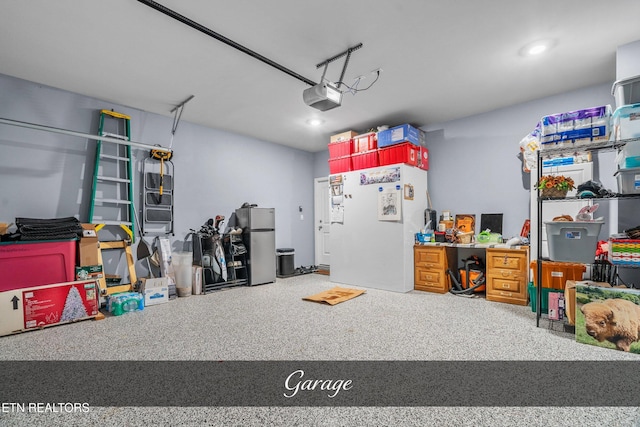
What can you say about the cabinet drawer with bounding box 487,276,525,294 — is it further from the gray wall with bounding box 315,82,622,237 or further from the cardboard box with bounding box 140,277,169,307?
the cardboard box with bounding box 140,277,169,307

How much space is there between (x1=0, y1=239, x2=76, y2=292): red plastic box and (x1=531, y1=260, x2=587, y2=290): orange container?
5.48 meters

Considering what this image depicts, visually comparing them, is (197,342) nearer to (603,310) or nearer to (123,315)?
(123,315)

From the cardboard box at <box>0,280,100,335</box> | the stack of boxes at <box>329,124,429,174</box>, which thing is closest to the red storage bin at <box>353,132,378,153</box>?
the stack of boxes at <box>329,124,429,174</box>

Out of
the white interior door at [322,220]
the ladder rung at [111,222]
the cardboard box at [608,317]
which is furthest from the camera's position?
the white interior door at [322,220]

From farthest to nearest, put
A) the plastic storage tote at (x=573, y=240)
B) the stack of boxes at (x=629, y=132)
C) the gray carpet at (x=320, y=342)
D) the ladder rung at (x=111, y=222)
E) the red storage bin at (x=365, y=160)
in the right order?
the red storage bin at (x=365, y=160)
the ladder rung at (x=111, y=222)
the plastic storage tote at (x=573, y=240)
the stack of boxes at (x=629, y=132)
the gray carpet at (x=320, y=342)

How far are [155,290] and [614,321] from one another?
5074mm

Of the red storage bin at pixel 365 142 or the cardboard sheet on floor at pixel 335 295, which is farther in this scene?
the red storage bin at pixel 365 142

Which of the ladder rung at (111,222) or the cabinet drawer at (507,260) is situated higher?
the ladder rung at (111,222)

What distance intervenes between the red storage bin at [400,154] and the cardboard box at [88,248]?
168 inches

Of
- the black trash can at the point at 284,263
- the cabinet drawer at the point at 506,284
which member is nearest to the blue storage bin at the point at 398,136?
the cabinet drawer at the point at 506,284

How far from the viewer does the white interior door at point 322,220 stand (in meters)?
7.09

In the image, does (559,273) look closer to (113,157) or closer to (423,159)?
(423,159)

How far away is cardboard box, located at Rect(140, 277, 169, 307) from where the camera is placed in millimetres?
4074

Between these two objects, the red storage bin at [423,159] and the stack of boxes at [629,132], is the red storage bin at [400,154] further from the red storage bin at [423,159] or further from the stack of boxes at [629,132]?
the stack of boxes at [629,132]
